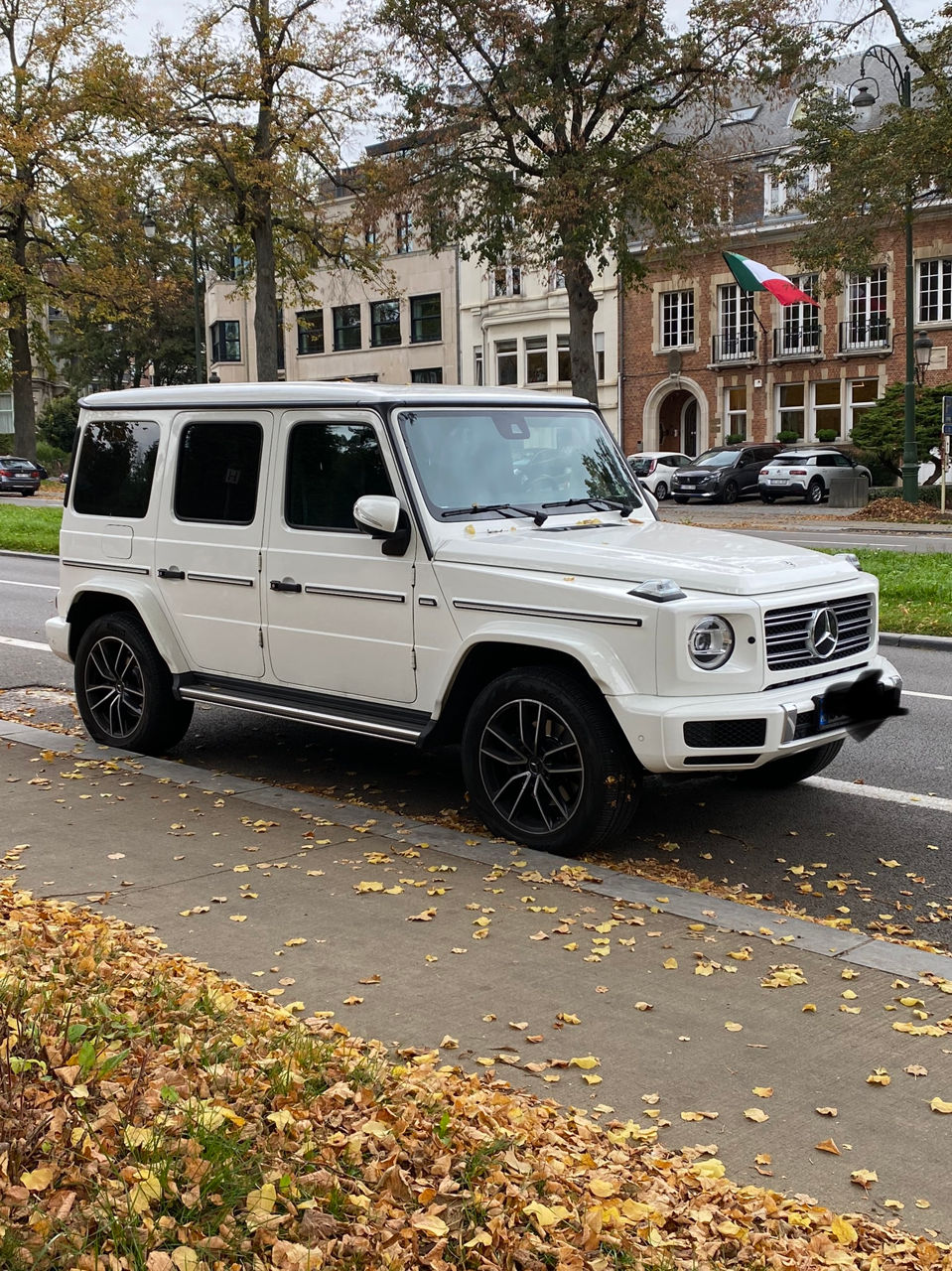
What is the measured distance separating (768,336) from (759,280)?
9293 mm

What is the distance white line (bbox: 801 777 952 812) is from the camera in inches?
278

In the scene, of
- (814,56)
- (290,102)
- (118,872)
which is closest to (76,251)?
(290,102)

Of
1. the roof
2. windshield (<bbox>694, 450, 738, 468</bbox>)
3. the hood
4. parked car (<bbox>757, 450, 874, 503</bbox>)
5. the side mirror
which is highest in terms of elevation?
windshield (<bbox>694, 450, 738, 468</bbox>)

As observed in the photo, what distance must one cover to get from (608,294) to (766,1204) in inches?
2028

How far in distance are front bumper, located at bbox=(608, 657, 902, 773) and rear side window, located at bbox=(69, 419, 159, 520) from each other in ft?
11.6

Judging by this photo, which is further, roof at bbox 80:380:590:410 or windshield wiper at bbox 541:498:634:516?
windshield wiper at bbox 541:498:634:516

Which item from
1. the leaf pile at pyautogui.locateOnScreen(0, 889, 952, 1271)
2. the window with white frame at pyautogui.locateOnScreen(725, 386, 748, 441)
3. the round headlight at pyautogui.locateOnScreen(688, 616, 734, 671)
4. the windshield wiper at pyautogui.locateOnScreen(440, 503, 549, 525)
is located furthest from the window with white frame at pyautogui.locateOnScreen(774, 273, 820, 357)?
the leaf pile at pyautogui.locateOnScreen(0, 889, 952, 1271)

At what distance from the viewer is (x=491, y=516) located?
6.59 metres

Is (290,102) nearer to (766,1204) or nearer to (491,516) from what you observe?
(491,516)

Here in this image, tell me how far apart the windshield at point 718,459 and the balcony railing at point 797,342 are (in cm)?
787

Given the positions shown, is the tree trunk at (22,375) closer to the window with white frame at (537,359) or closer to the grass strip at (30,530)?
the grass strip at (30,530)

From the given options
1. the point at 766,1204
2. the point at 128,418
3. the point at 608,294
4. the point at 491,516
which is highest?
the point at 608,294

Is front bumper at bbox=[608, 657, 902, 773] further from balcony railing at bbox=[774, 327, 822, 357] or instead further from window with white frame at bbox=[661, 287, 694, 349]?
window with white frame at bbox=[661, 287, 694, 349]

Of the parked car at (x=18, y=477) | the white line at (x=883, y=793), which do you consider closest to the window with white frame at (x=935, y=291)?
the parked car at (x=18, y=477)
